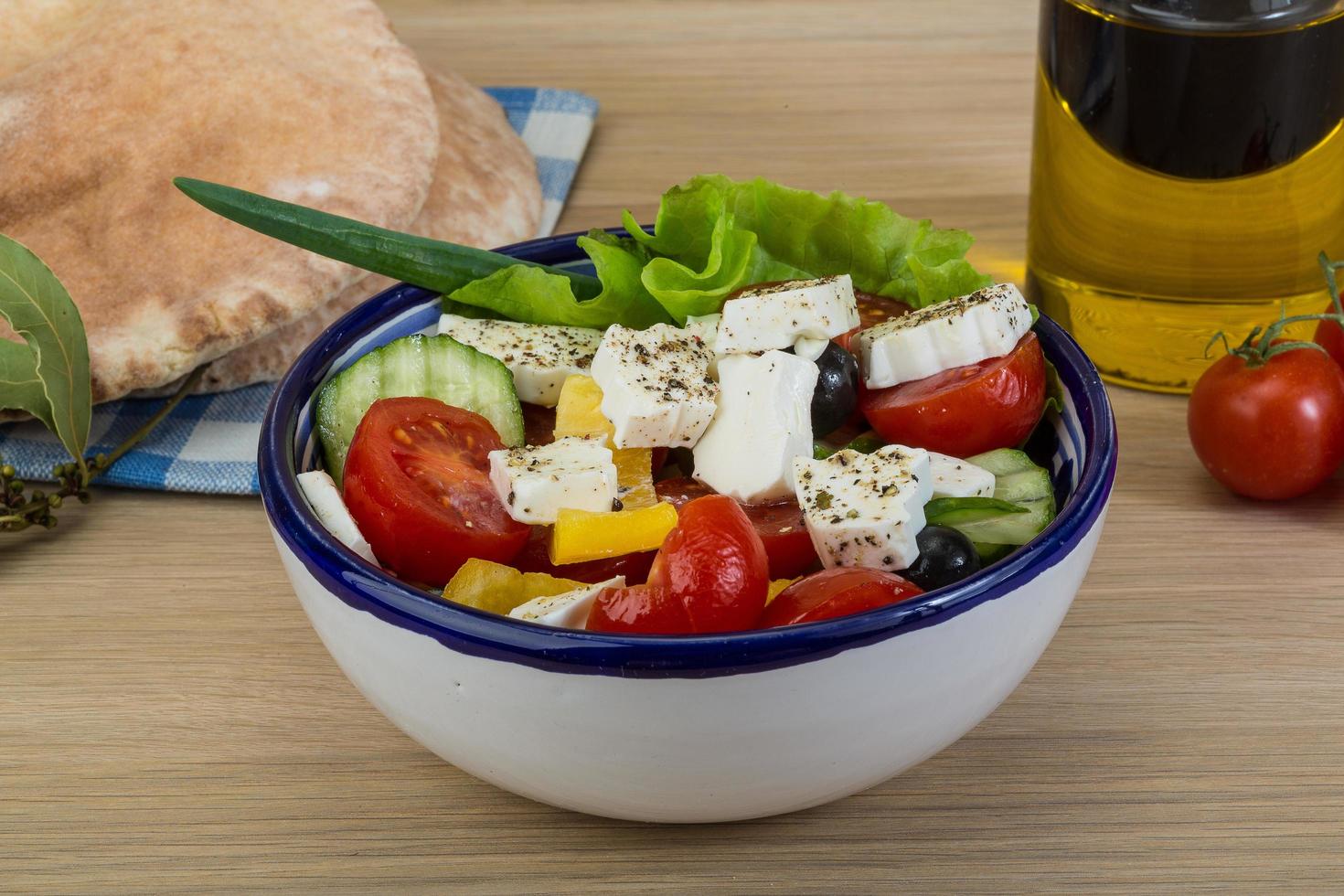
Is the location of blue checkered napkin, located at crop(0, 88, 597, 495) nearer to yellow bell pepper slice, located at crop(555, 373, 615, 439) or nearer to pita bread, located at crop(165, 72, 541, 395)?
pita bread, located at crop(165, 72, 541, 395)

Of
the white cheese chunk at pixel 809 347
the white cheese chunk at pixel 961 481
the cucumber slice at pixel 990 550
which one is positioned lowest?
the cucumber slice at pixel 990 550

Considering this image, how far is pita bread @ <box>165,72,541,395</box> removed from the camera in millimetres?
1919

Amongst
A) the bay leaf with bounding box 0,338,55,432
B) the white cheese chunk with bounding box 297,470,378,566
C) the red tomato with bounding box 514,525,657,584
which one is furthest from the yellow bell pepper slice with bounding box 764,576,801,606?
the bay leaf with bounding box 0,338,55,432

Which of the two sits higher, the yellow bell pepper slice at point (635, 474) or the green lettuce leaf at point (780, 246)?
the green lettuce leaf at point (780, 246)

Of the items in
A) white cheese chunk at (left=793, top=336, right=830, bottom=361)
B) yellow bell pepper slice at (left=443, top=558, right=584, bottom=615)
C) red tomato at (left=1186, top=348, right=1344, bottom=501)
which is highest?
white cheese chunk at (left=793, top=336, right=830, bottom=361)

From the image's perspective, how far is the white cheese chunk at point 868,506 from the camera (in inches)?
42.7

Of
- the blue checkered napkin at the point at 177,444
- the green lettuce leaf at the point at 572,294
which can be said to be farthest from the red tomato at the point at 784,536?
the blue checkered napkin at the point at 177,444

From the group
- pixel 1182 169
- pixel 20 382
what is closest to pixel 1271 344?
pixel 1182 169

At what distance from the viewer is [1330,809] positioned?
3.96 ft

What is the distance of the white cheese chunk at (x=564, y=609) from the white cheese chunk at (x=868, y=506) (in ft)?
0.60

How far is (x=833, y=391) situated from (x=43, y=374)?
3.01ft

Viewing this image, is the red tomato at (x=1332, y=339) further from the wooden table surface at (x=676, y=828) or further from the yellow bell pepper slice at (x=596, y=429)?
the yellow bell pepper slice at (x=596, y=429)

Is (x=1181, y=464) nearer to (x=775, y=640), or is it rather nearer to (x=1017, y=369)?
(x=1017, y=369)

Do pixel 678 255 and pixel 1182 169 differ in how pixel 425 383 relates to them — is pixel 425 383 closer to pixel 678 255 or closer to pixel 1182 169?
pixel 678 255
